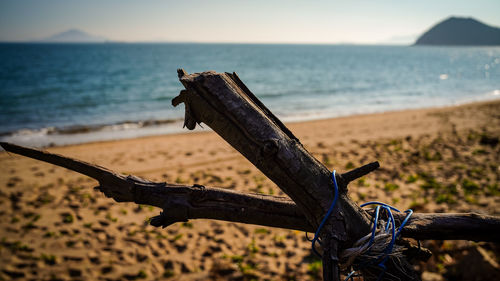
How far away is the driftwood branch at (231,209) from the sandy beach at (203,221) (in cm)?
254

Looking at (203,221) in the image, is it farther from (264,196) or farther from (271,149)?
(271,149)

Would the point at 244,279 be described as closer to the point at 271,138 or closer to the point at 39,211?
the point at 271,138

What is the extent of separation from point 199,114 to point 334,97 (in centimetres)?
2370

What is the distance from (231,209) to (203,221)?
171 inches

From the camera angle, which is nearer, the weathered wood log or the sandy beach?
the weathered wood log

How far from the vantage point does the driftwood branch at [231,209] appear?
1313 millimetres

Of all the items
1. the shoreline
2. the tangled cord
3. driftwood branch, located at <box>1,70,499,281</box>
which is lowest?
the shoreline

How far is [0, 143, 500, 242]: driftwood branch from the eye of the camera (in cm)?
131

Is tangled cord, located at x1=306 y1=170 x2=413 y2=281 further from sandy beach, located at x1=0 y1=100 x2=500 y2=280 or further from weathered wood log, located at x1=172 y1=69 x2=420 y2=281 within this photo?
sandy beach, located at x1=0 y1=100 x2=500 y2=280

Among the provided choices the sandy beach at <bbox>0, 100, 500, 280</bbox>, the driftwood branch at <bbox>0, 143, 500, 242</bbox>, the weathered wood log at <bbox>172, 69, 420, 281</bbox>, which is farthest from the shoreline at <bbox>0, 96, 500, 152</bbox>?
the weathered wood log at <bbox>172, 69, 420, 281</bbox>

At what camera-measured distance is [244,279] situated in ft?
13.0

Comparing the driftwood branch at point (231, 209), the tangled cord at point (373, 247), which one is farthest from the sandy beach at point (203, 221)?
the tangled cord at point (373, 247)

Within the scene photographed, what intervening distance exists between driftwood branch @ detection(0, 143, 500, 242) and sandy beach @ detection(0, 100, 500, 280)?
254 centimetres

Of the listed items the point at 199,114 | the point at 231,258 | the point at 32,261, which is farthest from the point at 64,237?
the point at 199,114
